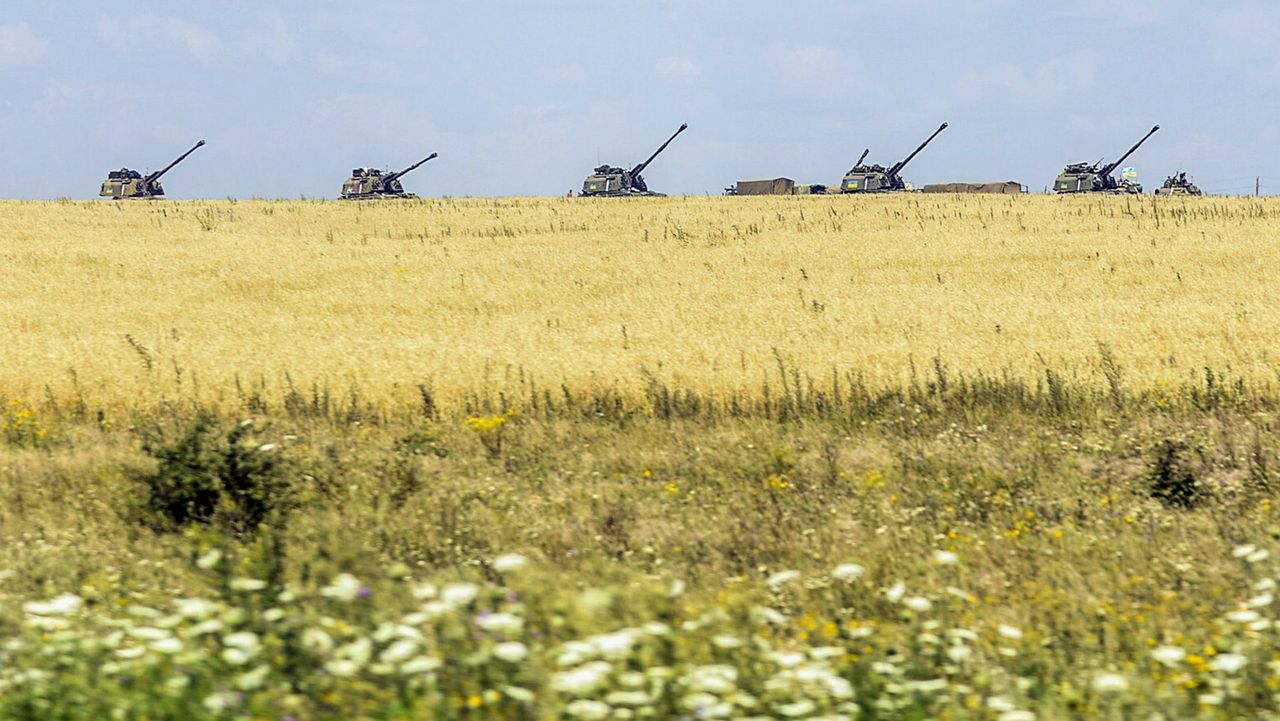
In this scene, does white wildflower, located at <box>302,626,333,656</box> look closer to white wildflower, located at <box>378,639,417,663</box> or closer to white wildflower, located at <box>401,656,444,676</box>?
white wildflower, located at <box>378,639,417,663</box>

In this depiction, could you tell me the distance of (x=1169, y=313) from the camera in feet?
65.9

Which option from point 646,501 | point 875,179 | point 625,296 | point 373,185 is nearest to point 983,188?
point 875,179

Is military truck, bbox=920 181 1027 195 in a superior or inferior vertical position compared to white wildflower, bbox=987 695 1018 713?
superior

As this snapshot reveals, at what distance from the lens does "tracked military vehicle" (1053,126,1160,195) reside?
7400 centimetres

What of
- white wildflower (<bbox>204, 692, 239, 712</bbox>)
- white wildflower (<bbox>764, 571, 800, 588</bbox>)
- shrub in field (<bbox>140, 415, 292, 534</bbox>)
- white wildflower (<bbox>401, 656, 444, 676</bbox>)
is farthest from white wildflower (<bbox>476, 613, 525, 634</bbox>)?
shrub in field (<bbox>140, 415, 292, 534</bbox>)

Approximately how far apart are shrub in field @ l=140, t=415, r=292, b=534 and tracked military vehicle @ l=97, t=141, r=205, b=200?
227 ft

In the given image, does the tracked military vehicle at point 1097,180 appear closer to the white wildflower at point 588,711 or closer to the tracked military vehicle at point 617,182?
the tracked military vehicle at point 617,182

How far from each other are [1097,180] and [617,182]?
93.1 feet

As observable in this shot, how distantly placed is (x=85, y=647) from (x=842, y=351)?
1281 centimetres

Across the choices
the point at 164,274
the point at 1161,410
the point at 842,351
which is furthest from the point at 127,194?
the point at 1161,410

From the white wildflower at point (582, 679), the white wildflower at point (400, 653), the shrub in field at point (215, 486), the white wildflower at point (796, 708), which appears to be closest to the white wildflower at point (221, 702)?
the white wildflower at point (400, 653)

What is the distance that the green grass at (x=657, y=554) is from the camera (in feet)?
14.7

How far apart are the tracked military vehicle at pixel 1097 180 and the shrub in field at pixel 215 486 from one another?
7099 centimetres

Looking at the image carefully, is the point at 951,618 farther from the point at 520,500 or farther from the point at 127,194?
the point at 127,194
